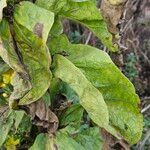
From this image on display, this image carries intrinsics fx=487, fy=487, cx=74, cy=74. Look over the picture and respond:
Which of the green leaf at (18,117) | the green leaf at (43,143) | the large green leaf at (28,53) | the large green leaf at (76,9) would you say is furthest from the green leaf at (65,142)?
the large green leaf at (76,9)

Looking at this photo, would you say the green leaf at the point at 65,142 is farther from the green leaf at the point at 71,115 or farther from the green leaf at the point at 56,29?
the green leaf at the point at 56,29

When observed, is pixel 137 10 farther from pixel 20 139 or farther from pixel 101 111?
pixel 101 111

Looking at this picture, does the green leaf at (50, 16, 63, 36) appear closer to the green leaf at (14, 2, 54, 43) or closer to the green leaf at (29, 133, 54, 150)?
the green leaf at (14, 2, 54, 43)

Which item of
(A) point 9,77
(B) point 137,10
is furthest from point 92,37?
(A) point 9,77

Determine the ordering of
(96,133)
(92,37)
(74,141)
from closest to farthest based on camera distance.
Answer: (74,141)
(96,133)
(92,37)

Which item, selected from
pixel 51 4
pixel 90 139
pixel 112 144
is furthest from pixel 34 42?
pixel 112 144

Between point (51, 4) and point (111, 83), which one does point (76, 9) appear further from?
point (111, 83)
